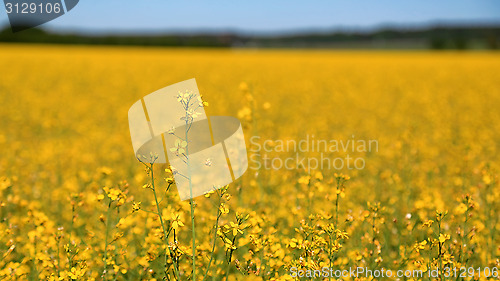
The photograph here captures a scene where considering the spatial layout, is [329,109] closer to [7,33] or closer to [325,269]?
[325,269]

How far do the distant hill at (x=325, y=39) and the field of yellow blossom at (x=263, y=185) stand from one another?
3038cm

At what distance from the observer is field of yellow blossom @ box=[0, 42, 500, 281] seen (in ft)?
8.79

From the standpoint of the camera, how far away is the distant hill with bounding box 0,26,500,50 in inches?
1960

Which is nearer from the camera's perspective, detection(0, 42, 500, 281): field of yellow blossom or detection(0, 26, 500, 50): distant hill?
detection(0, 42, 500, 281): field of yellow blossom

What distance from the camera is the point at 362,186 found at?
209 inches

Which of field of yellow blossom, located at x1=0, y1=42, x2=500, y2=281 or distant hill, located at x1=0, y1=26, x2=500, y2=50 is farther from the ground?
field of yellow blossom, located at x1=0, y1=42, x2=500, y2=281

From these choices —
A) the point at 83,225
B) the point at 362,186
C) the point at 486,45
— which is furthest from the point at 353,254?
the point at 486,45

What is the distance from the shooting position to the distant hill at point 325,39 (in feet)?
163

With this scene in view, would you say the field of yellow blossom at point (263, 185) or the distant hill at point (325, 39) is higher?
the field of yellow blossom at point (263, 185)

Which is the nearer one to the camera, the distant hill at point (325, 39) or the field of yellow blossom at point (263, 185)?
the field of yellow blossom at point (263, 185)

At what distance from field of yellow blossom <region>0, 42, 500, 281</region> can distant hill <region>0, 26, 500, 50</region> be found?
3038 centimetres

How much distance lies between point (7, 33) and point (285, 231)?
185ft

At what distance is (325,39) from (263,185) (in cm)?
5887

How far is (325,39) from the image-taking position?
2388 inches
